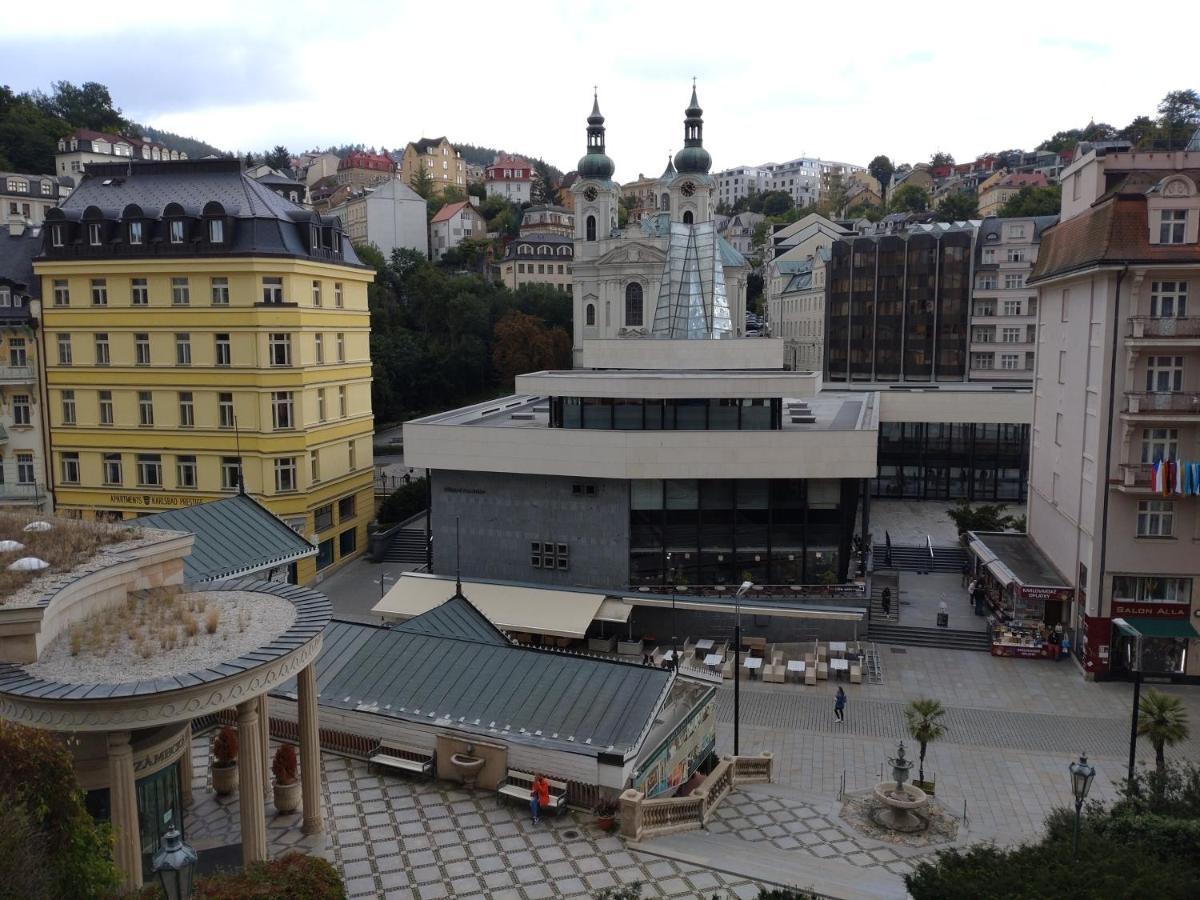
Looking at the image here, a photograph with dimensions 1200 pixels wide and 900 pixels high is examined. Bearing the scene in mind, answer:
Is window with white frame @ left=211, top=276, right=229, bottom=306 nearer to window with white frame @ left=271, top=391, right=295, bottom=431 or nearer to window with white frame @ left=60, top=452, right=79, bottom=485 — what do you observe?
window with white frame @ left=271, top=391, right=295, bottom=431

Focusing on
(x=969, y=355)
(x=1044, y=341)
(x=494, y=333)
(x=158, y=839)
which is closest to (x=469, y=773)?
(x=158, y=839)

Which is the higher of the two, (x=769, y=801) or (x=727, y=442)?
(x=727, y=442)

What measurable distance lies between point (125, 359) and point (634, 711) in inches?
1189

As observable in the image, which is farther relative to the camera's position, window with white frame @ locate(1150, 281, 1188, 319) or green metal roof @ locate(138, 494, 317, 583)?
window with white frame @ locate(1150, 281, 1188, 319)

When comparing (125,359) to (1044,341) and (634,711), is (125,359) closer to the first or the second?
(634,711)

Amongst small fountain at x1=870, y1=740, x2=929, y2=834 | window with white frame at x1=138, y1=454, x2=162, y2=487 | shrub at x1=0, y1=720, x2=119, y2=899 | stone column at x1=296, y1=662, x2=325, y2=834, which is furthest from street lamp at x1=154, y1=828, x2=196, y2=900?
window with white frame at x1=138, y1=454, x2=162, y2=487

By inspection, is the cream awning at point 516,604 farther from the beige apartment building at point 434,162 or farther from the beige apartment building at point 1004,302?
the beige apartment building at point 434,162

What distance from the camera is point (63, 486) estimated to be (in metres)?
40.8

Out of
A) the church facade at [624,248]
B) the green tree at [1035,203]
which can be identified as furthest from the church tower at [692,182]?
the green tree at [1035,203]

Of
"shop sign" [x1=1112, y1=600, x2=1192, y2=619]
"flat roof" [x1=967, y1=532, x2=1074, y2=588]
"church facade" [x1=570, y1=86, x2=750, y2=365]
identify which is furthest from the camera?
"church facade" [x1=570, y1=86, x2=750, y2=365]

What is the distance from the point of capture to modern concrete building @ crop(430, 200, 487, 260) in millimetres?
123375

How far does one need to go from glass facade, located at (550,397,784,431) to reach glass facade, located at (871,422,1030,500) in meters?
21.2

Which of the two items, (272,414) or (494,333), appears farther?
(494,333)

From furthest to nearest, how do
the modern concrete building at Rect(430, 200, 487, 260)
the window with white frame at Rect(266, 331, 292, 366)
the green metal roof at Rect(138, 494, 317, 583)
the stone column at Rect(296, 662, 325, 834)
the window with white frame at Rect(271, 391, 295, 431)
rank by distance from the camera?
the modern concrete building at Rect(430, 200, 487, 260)
the window with white frame at Rect(271, 391, 295, 431)
the window with white frame at Rect(266, 331, 292, 366)
the green metal roof at Rect(138, 494, 317, 583)
the stone column at Rect(296, 662, 325, 834)
